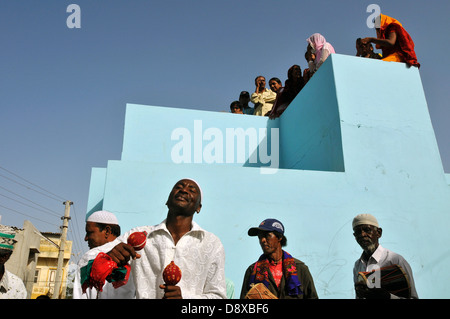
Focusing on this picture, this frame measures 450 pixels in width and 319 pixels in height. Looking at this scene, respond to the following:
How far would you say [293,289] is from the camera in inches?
112

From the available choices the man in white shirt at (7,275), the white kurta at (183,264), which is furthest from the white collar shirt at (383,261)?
the man in white shirt at (7,275)

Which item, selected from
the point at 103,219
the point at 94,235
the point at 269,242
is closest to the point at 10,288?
the point at 94,235

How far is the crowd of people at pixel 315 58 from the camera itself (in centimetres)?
671

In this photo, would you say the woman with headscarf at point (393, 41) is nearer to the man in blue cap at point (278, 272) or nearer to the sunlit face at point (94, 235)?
the man in blue cap at point (278, 272)

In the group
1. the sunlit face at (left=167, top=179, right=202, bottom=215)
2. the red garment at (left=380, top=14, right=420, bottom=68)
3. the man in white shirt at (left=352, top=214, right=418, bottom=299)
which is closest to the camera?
the sunlit face at (left=167, top=179, right=202, bottom=215)

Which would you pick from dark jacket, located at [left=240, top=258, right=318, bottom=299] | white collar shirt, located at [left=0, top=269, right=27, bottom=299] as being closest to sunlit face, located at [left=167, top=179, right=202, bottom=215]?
dark jacket, located at [left=240, top=258, right=318, bottom=299]

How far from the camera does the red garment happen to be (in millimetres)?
6629

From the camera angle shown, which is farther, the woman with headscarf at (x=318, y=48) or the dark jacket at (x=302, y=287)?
the woman with headscarf at (x=318, y=48)

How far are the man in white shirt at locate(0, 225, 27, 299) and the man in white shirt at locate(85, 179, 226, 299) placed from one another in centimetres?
120

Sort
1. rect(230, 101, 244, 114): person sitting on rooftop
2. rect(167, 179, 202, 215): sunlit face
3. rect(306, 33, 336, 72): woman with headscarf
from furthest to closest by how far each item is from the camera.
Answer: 1. rect(230, 101, 244, 114): person sitting on rooftop
2. rect(306, 33, 336, 72): woman with headscarf
3. rect(167, 179, 202, 215): sunlit face

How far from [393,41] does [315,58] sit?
1.58 metres

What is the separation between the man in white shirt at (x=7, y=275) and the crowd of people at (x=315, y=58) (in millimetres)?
6166

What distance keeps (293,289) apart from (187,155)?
4704mm

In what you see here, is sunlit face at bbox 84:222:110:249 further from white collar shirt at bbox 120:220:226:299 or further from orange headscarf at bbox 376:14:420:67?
orange headscarf at bbox 376:14:420:67
